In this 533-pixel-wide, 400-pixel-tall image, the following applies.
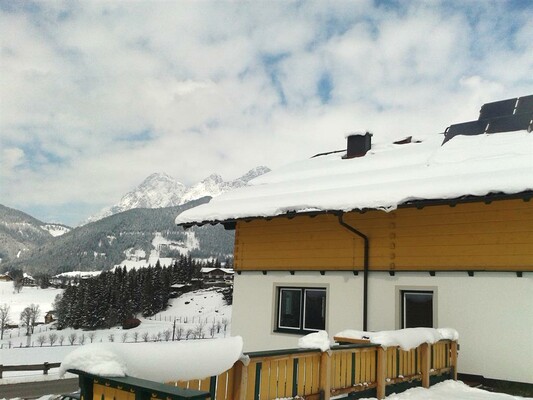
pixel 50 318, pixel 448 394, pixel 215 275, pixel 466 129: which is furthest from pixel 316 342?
pixel 215 275

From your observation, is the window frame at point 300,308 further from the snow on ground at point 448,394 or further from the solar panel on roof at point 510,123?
the solar panel on roof at point 510,123

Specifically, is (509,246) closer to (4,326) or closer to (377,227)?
(377,227)

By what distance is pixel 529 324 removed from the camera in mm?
8797

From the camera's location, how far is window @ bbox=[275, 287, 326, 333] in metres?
11.6

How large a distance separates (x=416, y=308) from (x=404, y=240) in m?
1.43

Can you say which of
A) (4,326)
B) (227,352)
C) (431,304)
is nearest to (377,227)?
(431,304)

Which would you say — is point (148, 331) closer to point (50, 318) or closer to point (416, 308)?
point (50, 318)

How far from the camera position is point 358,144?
1480 cm

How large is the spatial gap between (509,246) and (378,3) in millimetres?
7106

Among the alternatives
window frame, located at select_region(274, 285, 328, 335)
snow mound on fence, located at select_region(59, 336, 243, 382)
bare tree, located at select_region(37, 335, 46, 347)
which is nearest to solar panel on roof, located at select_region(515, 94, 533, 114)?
window frame, located at select_region(274, 285, 328, 335)

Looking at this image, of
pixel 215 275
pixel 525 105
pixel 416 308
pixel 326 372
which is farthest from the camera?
pixel 215 275

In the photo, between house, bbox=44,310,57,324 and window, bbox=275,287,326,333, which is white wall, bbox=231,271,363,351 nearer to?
window, bbox=275,287,326,333

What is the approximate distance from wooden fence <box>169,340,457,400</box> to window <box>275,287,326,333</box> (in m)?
3.42

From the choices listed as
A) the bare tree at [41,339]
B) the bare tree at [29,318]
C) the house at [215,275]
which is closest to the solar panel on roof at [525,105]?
the bare tree at [41,339]
